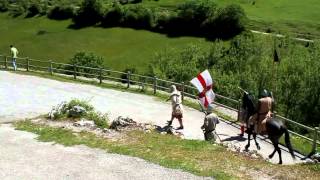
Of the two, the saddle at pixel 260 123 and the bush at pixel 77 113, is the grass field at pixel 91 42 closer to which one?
the bush at pixel 77 113

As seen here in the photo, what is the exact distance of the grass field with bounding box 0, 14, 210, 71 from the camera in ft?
343

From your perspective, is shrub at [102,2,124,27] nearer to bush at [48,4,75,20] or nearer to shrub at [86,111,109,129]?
bush at [48,4,75,20]

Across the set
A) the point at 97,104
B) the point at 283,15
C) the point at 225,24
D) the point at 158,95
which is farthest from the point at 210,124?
the point at 283,15

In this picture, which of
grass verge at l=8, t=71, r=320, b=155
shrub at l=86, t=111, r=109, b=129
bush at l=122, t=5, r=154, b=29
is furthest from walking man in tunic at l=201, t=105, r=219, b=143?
bush at l=122, t=5, r=154, b=29

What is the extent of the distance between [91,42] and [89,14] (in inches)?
616

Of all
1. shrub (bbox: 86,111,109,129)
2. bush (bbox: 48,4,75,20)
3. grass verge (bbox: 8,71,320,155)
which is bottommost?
bush (bbox: 48,4,75,20)

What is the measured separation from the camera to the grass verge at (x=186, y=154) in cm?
1561

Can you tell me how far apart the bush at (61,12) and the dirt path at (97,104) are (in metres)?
95.9

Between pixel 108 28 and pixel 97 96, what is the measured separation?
9116 centimetres

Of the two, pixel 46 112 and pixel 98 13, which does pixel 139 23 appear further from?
pixel 46 112

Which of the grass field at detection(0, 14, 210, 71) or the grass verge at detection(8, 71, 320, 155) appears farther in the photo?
the grass field at detection(0, 14, 210, 71)

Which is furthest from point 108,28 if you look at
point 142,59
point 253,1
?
point 253,1

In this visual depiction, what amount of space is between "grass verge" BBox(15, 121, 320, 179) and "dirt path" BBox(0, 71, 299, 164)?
2.85m

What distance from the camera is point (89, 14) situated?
126 m
